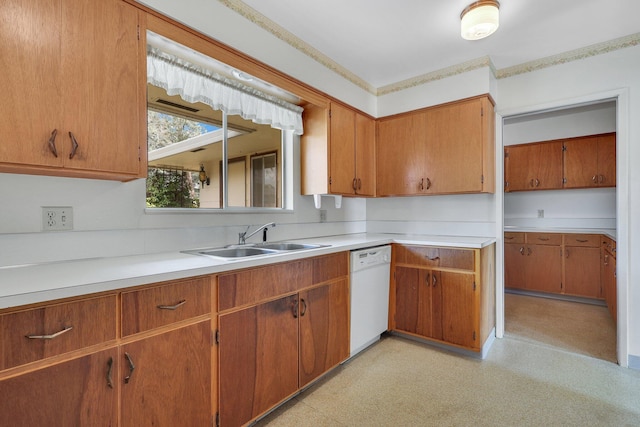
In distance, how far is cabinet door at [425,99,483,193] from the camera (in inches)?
110

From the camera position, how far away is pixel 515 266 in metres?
4.40

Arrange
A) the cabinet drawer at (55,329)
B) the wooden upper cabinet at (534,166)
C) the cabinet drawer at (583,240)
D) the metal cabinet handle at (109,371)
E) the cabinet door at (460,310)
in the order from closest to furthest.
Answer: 1. the cabinet drawer at (55,329)
2. the metal cabinet handle at (109,371)
3. the cabinet door at (460,310)
4. the cabinet drawer at (583,240)
5. the wooden upper cabinet at (534,166)

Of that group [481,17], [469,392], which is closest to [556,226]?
[469,392]

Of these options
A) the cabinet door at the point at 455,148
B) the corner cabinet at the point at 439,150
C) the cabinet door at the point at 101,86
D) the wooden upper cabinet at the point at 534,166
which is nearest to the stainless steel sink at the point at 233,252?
the cabinet door at the point at 101,86

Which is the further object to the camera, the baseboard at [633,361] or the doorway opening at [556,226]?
the doorway opening at [556,226]

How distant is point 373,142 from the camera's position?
11.0 ft

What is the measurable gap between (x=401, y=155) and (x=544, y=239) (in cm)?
254

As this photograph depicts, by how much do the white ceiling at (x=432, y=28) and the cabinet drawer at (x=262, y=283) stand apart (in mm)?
1684

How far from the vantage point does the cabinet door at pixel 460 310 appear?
2453 mm

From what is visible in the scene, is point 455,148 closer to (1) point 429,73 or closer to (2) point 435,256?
(1) point 429,73

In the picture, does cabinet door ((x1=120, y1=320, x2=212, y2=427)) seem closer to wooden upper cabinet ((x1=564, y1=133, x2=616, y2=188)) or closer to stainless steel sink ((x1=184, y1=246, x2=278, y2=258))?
stainless steel sink ((x1=184, y1=246, x2=278, y2=258))

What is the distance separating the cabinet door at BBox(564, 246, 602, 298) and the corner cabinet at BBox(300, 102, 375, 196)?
9.94 ft

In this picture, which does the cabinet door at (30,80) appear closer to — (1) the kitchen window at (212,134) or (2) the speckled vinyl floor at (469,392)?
(1) the kitchen window at (212,134)

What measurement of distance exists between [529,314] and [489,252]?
1.44 m
